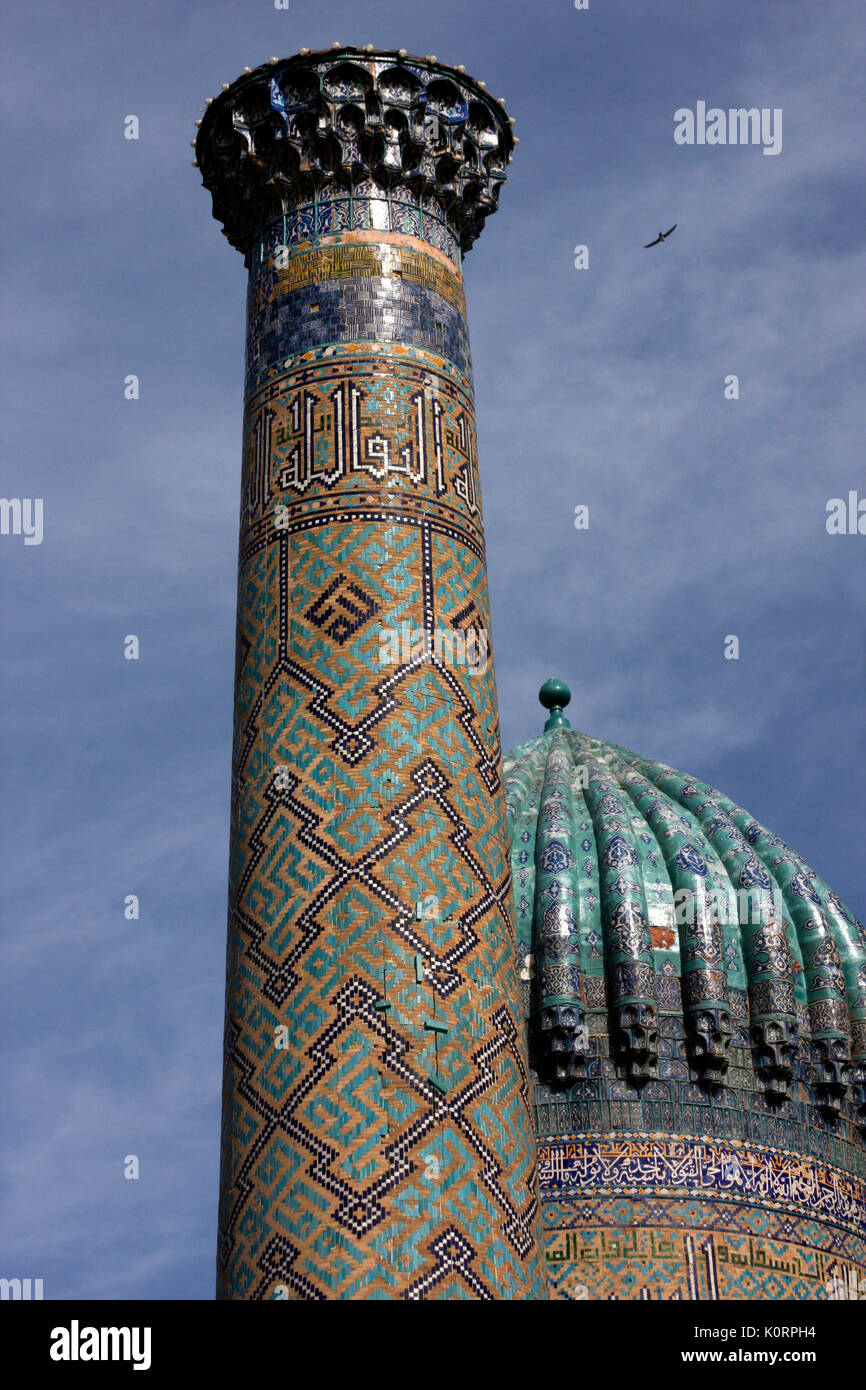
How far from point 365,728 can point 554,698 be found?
7.02 meters

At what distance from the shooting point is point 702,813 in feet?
46.8

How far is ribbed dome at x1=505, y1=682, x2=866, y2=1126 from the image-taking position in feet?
41.4

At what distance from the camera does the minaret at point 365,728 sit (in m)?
8.14

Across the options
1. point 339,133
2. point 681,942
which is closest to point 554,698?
point 681,942

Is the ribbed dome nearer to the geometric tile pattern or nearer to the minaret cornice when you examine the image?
the geometric tile pattern

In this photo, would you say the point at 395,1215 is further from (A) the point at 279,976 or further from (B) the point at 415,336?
(B) the point at 415,336

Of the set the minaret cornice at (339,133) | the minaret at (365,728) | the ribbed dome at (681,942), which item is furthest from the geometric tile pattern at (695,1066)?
the minaret cornice at (339,133)

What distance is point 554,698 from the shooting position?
15852mm

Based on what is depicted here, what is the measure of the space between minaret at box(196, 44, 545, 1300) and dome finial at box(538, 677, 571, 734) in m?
5.49

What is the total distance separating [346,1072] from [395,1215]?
564mm

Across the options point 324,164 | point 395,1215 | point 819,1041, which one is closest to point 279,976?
point 395,1215

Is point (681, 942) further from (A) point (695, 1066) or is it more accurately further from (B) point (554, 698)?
(B) point (554, 698)

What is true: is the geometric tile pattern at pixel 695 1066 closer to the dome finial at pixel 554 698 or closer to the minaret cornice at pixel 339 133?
the dome finial at pixel 554 698
